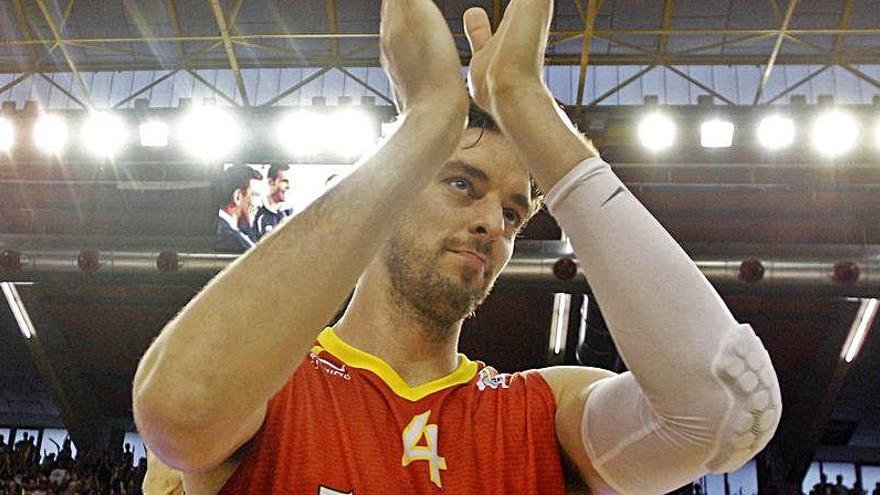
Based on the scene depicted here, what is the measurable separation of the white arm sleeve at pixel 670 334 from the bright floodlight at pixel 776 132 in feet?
31.0

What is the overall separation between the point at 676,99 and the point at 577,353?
148 inches

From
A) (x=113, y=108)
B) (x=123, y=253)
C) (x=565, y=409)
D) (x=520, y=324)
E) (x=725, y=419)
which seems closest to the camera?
(x=725, y=419)

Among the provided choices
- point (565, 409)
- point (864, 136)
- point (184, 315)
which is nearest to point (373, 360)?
point (565, 409)

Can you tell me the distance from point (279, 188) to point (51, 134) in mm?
3001

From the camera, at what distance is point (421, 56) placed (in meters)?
1.49

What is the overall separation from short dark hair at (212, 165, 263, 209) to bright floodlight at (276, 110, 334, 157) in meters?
0.57

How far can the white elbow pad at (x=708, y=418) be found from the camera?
4.33 feet

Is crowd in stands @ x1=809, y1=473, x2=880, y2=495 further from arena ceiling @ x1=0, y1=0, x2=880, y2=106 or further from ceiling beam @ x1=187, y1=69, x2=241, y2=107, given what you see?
ceiling beam @ x1=187, y1=69, x2=241, y2=107

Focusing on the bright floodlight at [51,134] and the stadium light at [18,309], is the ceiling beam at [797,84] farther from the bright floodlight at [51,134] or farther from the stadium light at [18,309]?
the stadium light at [18,309]

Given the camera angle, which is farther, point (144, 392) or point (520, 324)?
point (520, 324)

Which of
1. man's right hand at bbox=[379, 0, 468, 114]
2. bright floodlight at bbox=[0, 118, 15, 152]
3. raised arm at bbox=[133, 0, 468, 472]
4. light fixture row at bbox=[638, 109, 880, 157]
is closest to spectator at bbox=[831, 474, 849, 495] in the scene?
light fixture row at bbox=[638, 109, 880, 157]

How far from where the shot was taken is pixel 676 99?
457 inches

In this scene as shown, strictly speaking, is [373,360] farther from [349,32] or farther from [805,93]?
[805,93]

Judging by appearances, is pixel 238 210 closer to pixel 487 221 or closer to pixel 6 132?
pixel 6 132
